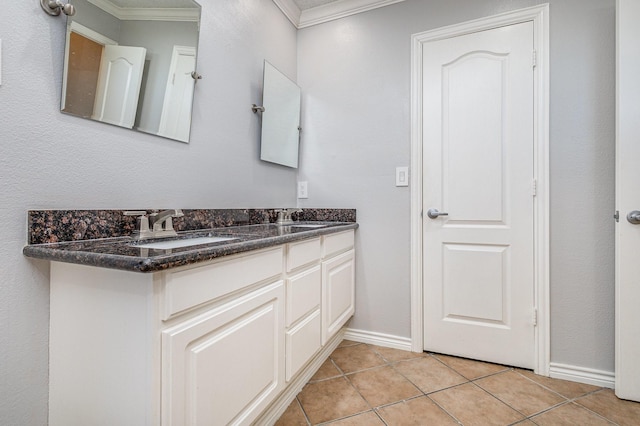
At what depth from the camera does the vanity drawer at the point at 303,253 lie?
1.30 meters

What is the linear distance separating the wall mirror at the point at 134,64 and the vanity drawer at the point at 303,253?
721 millimetres

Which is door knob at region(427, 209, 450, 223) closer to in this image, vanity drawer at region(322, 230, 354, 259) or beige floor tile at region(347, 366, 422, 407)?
vanity drawer at region(322, 230, 354, 259)

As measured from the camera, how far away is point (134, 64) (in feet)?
3.81

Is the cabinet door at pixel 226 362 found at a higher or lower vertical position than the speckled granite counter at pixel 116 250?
lower

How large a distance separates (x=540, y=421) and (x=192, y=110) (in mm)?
2096

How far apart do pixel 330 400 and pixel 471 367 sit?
90 centimetres

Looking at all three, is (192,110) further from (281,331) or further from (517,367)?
(517,367)

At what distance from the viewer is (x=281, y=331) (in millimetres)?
1221

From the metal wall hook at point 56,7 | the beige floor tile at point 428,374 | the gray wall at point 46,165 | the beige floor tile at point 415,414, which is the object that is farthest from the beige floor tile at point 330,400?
the metal wall hook at point 56,7

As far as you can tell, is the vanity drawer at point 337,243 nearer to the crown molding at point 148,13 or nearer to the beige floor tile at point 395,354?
the beige floor tile at point 395,354

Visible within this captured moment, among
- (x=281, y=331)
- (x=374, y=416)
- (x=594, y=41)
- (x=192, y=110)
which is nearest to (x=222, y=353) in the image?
(x=281, y=331)

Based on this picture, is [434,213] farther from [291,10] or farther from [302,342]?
[291,10]

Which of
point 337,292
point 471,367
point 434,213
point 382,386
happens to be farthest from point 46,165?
point 471,367

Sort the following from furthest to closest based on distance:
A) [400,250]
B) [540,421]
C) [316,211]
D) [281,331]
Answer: [316,211]
[400,250]
[540,421]
[281,331]
